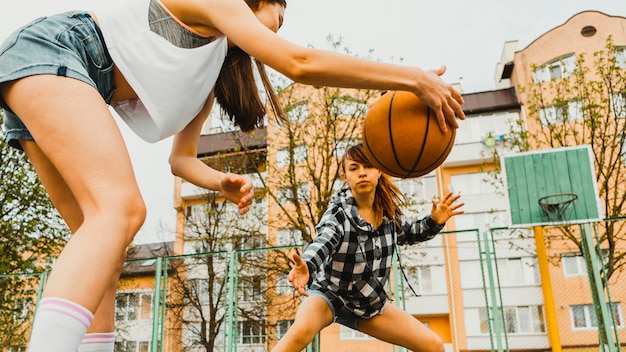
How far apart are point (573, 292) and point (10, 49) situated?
20.7 metres

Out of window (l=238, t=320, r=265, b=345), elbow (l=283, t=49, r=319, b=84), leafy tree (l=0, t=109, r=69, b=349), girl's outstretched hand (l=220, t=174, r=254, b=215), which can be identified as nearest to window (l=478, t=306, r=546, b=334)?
window (l=238, t=320, r=265, b=345)

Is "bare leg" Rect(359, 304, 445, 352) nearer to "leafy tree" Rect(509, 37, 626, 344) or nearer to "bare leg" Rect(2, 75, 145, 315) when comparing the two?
"bare leg" Rect(2, 75, 145, 315)

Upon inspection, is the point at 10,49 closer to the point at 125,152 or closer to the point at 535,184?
the point at 125,152

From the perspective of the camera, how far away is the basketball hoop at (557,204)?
10031 millimetres

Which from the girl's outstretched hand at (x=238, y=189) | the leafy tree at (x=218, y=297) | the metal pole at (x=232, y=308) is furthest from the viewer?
the leafy tree at (x=218, y=297)

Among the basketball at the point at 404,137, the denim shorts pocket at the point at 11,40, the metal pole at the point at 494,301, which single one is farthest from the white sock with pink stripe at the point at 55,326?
the metal pole at the point at 494,301

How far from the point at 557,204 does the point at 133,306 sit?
30.1 feet

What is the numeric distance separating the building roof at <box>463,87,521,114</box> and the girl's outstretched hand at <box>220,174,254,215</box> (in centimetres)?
2404

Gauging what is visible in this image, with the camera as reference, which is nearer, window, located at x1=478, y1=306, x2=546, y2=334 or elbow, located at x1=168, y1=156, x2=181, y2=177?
elbow, located at x1=168, y1=156, x2=181, y2=177

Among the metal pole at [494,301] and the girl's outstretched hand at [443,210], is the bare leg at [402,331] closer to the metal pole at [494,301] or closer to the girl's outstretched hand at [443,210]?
the girl's outstretched hand at [443,210]

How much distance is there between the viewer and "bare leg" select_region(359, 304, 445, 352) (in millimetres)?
2969

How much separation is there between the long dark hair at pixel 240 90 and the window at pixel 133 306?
9.87 m

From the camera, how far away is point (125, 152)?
1.24 metres

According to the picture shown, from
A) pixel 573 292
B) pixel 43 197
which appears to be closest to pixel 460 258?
pixel 573 292
